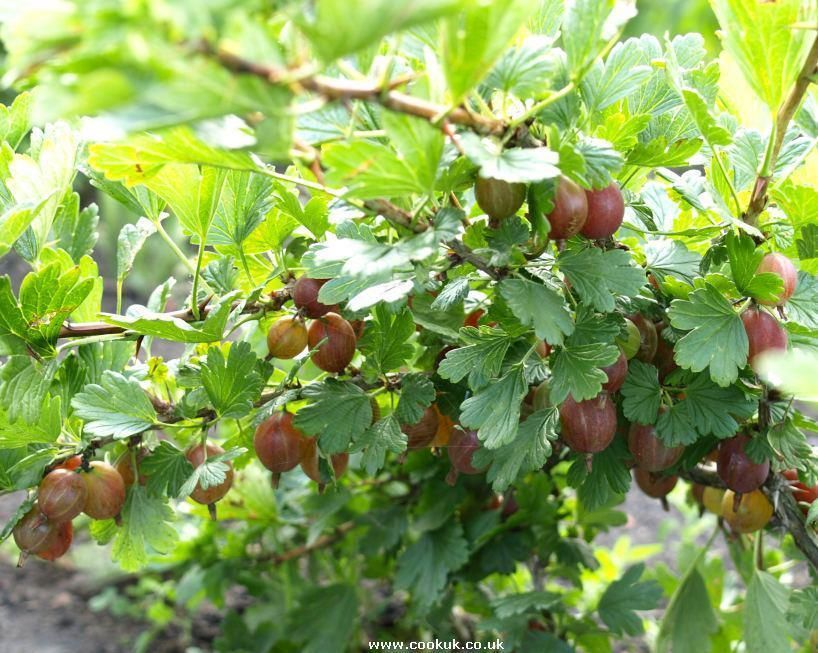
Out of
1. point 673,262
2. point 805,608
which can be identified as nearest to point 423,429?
point 673,262

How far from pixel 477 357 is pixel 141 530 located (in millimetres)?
328

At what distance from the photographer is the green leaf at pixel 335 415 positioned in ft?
2.19

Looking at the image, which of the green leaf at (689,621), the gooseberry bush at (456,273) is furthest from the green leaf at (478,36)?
the green leaf at (689,621)

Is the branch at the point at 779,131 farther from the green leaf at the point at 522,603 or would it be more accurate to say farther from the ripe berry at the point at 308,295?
the green leaf at the point at 522,603

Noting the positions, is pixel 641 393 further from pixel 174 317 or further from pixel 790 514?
pixel 174 317

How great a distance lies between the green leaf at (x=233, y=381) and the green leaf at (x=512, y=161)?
28 cm

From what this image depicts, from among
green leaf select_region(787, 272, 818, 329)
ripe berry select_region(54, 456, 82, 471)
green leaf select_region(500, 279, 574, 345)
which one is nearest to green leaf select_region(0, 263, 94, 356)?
ripe berry select_region(54, 456, 82, 471)

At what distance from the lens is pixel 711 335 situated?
0.60 m

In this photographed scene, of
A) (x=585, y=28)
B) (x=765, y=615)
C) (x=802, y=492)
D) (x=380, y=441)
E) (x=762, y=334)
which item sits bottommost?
(x=765, y=615)

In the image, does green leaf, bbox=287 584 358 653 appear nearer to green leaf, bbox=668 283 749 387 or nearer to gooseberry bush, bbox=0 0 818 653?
gooseberry bush, bbox=0 0 818 653

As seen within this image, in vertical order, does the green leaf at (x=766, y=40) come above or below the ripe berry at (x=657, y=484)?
above

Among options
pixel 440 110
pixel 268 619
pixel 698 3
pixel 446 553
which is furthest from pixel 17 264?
pixel 440 110

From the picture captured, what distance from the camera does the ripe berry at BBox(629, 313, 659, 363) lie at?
0.68m

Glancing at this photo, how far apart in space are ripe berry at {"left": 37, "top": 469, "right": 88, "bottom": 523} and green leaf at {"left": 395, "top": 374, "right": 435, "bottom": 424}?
10.2 inches
